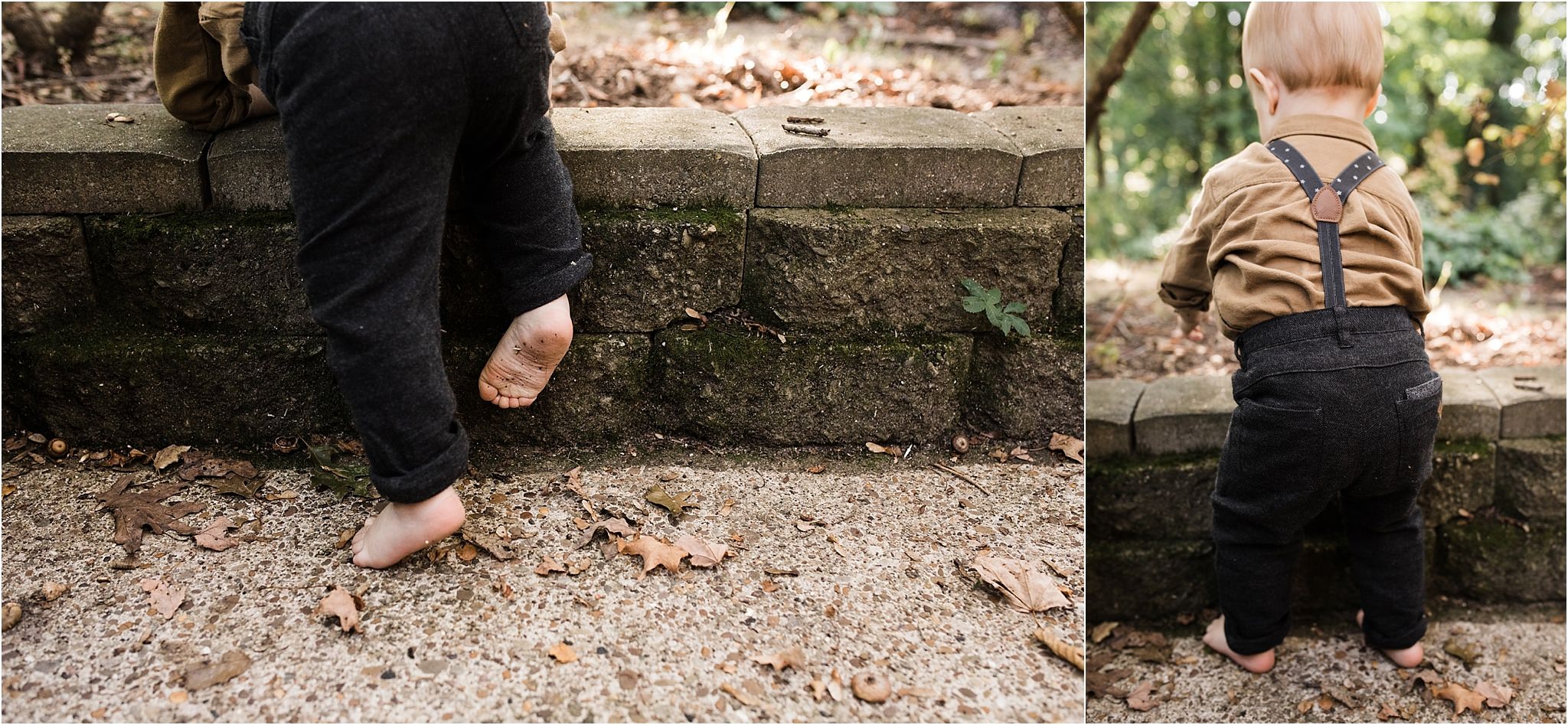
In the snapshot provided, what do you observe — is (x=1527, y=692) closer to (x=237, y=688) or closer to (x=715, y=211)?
(x=715, y=211)

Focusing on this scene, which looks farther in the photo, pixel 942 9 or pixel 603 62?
pixel 942 9

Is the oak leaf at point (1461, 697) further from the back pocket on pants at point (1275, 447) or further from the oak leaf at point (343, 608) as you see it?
the oak leaf at point (343, 608)

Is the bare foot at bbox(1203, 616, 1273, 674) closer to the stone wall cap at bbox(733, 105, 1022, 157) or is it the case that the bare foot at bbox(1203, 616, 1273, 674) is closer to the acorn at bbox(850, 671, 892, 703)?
the acorn at bbox(850, 671, 892, 703)

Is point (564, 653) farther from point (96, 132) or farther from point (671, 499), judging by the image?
point (96, 132)

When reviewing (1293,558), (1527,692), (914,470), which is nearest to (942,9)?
(914,470)

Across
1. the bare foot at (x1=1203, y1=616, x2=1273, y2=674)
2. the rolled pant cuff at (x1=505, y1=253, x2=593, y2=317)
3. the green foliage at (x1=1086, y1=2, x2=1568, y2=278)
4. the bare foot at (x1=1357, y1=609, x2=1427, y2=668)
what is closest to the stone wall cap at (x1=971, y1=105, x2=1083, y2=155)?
the rolled pant cuff at (x1=505, y1=253, x2=593, y2=317)

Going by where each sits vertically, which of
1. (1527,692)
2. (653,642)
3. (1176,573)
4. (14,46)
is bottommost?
(1527,692)

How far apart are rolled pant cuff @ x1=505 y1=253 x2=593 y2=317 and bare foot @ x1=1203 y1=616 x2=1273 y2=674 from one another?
5.56ft

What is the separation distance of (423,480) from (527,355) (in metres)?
0.39

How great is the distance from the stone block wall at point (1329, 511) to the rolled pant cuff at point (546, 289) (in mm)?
1284

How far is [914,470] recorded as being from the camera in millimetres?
2326

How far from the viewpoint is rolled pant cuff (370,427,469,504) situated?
1.75m

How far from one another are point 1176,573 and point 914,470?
722mm

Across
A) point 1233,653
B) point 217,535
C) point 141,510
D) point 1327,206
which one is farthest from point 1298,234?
point 141,510
